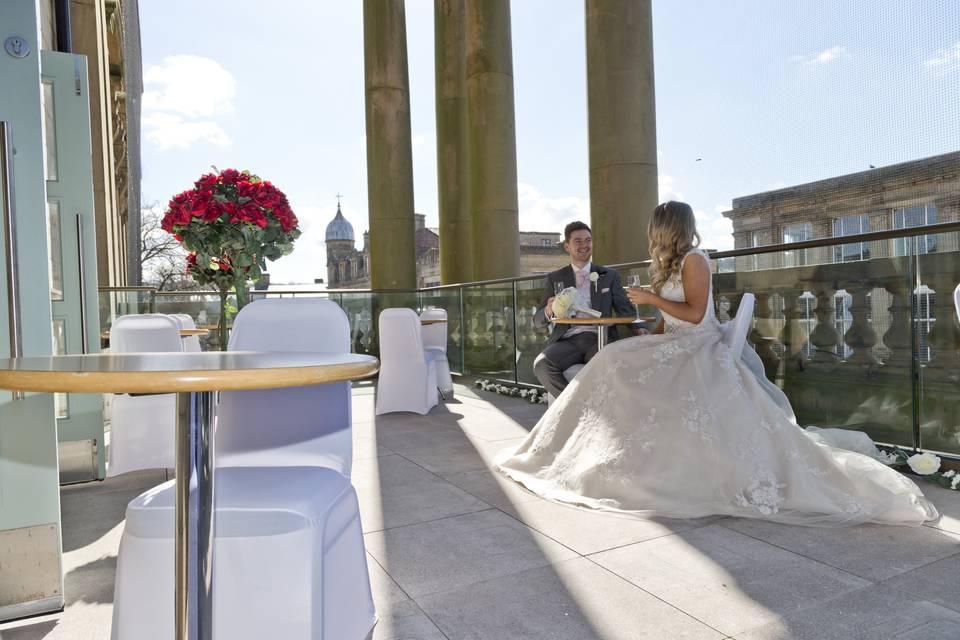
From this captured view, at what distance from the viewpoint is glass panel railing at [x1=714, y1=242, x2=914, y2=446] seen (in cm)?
355

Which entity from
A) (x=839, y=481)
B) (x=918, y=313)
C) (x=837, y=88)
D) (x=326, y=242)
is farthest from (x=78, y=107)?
(x=326, y=242)

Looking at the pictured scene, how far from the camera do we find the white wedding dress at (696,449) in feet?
8.57

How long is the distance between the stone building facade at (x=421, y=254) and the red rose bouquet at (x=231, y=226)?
17.7 m

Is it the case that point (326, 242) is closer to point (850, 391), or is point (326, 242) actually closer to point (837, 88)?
point (837, 88)

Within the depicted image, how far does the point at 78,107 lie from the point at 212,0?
8.33 metres

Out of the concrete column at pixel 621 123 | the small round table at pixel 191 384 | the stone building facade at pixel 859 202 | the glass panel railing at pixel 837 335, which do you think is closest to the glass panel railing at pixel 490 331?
the concrete column at pixel 621 123

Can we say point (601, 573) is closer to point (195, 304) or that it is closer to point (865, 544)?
point (865, 544)

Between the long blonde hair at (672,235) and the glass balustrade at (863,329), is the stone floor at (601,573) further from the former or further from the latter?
the long blonde hair at (672,235)

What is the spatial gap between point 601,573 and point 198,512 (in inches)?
54.1

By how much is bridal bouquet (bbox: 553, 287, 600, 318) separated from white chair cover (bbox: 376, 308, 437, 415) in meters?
1.78

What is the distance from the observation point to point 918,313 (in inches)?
136

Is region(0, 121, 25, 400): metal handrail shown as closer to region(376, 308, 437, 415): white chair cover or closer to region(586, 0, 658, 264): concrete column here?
region(376, 308, 437, 415): white chair cover

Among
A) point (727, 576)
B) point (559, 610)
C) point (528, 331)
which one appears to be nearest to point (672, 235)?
point (727, 576)

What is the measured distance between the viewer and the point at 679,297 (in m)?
3.29
